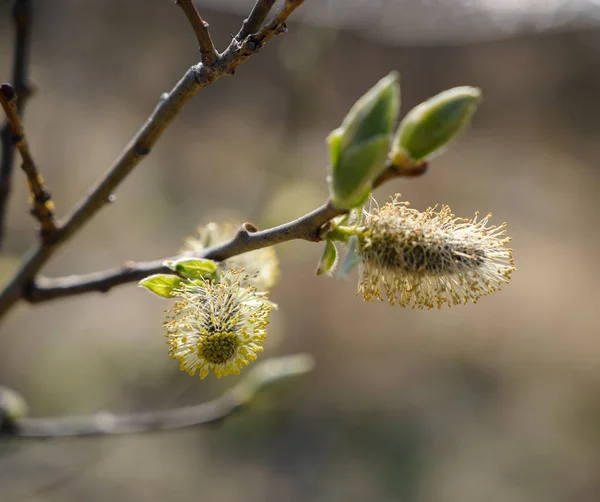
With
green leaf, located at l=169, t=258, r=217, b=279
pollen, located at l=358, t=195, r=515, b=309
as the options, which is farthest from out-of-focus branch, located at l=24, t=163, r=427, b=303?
pollen, located at l=358, t=195, r=515, b=309

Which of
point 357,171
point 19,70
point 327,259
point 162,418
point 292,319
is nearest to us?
point 357,171

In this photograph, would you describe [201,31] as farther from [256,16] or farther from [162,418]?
[162,418]

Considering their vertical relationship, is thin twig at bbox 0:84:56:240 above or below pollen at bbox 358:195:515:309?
above

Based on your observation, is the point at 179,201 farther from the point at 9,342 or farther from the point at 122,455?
the point at 122,455

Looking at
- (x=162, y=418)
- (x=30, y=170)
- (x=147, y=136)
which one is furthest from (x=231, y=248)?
(x=162, y=418)

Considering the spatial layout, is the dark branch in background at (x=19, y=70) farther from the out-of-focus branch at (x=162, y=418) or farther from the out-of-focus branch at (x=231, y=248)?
the out-of-focus branch at (x=162, y=418)

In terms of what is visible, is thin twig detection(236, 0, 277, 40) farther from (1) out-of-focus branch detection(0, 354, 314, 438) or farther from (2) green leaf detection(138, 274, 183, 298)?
(1) out-of-focus branch detection(0, 354, 314, 438)

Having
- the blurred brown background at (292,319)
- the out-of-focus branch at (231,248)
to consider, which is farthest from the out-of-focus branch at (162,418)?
the out-of-focus branch at (231,248)
